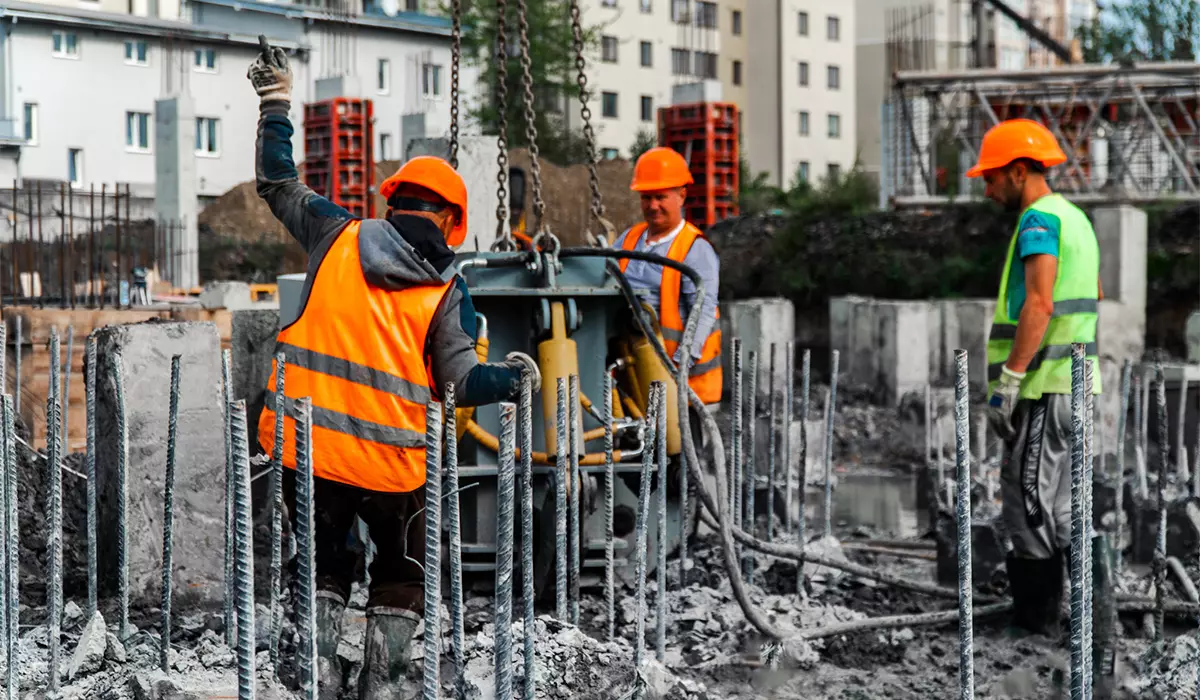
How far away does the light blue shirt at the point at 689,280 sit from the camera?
6383 millimetres

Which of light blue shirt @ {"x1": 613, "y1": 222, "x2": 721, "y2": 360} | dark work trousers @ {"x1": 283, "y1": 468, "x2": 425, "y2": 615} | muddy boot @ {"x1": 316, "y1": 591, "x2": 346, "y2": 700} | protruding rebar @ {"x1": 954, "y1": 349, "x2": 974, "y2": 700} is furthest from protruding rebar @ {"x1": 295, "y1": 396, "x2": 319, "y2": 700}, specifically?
light blue shirt @ {"x1": 613, "y1": 222, "x2": 721, "y2": 360}

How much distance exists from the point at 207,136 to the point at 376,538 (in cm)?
2314

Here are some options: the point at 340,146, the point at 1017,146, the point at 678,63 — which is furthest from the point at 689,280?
the point at 678,63

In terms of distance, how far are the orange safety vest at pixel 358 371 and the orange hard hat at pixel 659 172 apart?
2.65 m

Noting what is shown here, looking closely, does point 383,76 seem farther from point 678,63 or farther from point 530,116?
point 530,116

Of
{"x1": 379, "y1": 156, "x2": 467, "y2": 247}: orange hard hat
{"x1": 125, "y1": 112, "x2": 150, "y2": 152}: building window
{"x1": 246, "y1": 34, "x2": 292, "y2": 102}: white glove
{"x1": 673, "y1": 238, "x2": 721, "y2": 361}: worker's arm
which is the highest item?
{"x1": 125, "y1": 112, "x2": 150, "y2": 152}: building window

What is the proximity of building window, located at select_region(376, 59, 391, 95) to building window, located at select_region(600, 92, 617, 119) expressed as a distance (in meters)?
12.7

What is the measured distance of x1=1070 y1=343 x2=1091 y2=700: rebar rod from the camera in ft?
11.0

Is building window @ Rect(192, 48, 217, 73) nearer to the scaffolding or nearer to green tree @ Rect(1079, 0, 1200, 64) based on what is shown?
the scaffolding

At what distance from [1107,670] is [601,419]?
1.97m

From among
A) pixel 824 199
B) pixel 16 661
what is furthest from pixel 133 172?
pixel 16 661

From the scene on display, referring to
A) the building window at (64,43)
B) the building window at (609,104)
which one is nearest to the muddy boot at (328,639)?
the building window at (64,43)

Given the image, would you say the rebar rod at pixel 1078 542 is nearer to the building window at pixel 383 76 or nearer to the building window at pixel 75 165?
the building window at pixel 75 165

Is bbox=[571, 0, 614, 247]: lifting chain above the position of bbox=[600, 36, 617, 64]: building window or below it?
below
